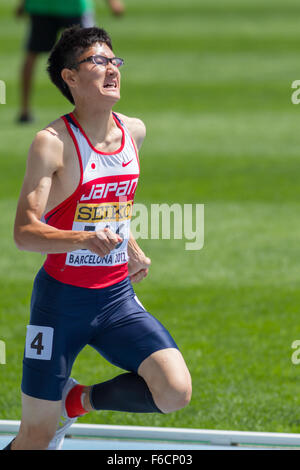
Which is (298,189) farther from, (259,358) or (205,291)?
(259,358)

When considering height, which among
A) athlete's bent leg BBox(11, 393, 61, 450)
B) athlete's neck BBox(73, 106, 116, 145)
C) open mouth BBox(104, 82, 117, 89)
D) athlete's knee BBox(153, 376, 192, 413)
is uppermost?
open mouth BBox(104, 82, 117, 89)

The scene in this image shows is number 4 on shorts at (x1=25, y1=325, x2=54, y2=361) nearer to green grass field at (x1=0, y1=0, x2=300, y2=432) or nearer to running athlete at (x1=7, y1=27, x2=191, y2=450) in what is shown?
running athlete at (x1=7, y1=27, x2=191, y2=450)

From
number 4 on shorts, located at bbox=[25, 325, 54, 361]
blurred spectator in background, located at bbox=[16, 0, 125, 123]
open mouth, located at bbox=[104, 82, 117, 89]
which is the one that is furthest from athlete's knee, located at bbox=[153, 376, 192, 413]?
blurred spectator in background, located at bbox=[16, 0, 125, 123]

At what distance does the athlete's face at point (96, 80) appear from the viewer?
171 inches

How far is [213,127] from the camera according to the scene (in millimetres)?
14562

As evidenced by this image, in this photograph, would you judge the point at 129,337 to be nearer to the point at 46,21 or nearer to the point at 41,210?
the point at 41,210

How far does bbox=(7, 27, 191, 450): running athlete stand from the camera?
4.27m

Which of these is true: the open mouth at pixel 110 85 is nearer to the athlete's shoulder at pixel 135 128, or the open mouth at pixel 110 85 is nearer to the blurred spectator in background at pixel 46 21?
the athlete's shoulder at pixel 135 128

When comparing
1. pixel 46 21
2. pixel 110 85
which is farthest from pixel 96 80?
pixel 46 21

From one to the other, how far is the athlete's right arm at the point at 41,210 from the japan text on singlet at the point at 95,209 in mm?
157

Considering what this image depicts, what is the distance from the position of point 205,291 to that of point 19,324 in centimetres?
167

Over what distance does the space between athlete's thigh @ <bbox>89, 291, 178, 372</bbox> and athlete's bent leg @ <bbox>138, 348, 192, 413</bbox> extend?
40 mm

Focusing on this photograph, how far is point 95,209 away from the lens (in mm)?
4309
